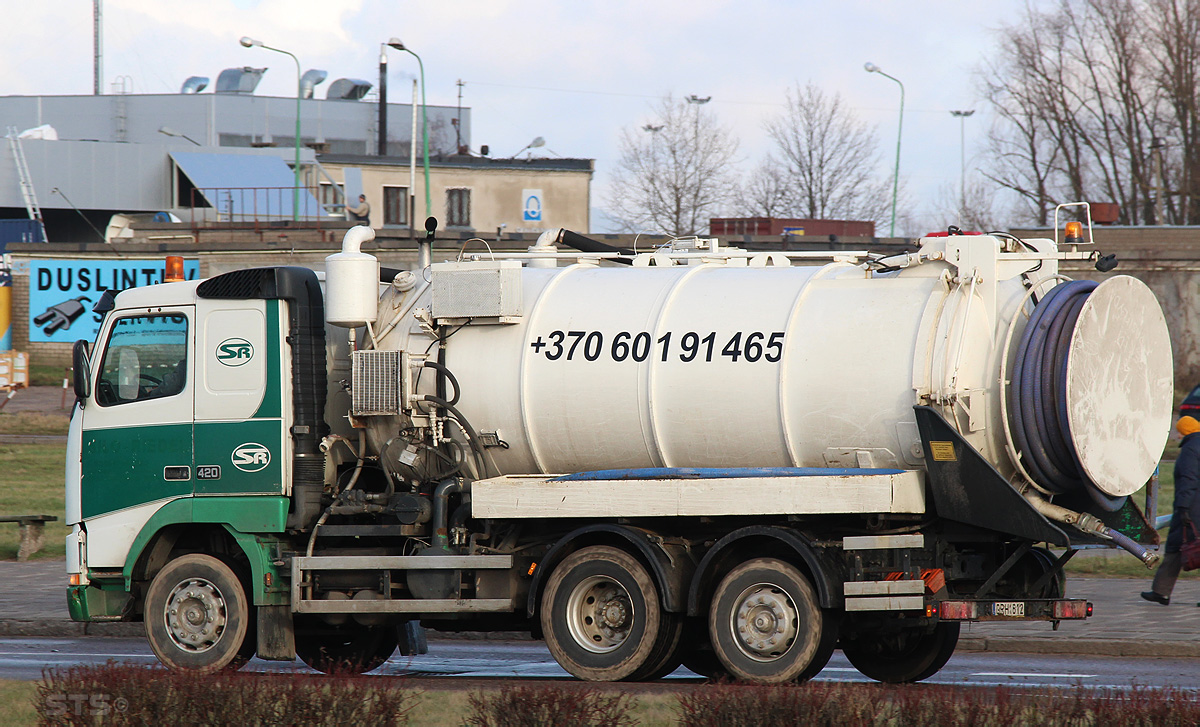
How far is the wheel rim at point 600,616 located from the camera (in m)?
9.81

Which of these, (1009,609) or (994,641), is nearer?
(1009,609)

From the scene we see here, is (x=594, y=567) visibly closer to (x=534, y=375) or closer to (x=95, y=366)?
(x=534, y=375)

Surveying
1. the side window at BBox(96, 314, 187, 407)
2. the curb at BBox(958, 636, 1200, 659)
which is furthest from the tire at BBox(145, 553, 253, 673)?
the curb at BBox(958, 636, 1200, 659)

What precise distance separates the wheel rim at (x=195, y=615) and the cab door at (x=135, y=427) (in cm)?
62

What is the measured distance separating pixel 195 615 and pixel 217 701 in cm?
421

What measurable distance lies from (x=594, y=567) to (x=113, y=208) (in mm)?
62659

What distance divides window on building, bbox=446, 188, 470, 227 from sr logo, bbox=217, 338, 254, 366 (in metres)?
51.5

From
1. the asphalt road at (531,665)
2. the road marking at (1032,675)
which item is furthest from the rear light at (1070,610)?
the road marking at (1032,675)

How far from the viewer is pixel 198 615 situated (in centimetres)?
1084

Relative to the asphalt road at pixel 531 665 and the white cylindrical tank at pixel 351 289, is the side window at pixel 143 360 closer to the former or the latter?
the white cylindrical tank at pixel 351 289

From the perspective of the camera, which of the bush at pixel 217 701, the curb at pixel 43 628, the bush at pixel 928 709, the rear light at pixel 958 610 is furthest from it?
the curb at pixel 43 628

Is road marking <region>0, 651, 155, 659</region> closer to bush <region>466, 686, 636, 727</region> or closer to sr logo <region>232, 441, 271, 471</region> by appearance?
sr logo <region>232, 441, 271, 471</region>

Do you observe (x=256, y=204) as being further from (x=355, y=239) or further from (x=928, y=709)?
(x=928, y=709)

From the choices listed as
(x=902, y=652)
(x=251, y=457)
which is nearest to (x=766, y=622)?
(x=902, y=652)
